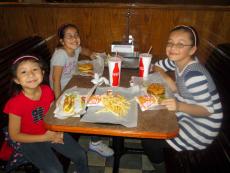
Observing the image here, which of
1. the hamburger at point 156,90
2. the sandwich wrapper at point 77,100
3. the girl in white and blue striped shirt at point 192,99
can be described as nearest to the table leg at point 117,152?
the girl in white and blue striped shirt at point 192,99

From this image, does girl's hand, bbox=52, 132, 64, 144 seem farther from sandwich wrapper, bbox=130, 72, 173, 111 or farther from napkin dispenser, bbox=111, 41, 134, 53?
napkin dispenser, bbox=111, 41, 134, 53

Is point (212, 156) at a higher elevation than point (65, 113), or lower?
lower

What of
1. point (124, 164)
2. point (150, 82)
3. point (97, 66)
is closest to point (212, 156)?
point (150, 82)

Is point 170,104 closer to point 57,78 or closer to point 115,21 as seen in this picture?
point 57,78

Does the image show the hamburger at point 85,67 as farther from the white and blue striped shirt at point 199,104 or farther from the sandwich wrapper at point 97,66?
the white and blue striped shirt at point 199,104

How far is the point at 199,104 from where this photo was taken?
1716mm

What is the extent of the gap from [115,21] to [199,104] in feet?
6.68

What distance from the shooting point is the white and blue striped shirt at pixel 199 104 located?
170 cm

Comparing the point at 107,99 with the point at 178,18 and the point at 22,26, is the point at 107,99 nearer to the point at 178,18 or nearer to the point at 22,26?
the point at 178,18

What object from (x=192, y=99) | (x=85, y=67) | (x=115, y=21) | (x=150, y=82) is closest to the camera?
(x=192, y=99)

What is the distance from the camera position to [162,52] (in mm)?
3484

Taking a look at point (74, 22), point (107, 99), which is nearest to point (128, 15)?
point (74, 22)

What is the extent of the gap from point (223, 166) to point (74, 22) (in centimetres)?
261

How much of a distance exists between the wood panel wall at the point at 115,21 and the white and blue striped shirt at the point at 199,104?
1.45 metres
